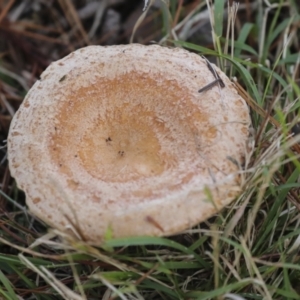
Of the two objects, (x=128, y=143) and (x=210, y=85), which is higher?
(x=210, y=85)

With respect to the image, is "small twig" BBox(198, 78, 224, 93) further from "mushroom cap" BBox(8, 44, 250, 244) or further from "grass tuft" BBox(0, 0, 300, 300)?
"grass tuft" BBox(0, 0, 300, 300)

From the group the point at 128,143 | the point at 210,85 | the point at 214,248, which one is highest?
the point at 210,85

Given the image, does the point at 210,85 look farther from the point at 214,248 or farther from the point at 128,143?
the point at 214,248

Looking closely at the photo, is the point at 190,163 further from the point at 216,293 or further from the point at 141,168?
the point at 216,293

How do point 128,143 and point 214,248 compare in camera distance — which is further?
point 128,143

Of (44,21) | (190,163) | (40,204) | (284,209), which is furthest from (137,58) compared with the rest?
(44,21)

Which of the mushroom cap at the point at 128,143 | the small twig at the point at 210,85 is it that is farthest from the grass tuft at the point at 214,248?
the small twig at the point at 210,85

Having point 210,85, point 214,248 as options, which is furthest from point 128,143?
point 214,248

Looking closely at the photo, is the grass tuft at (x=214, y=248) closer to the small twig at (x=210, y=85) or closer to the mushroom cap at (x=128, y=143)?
the mushroom cap at (x=128, y=143)

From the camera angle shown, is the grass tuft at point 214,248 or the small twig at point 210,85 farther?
the small twig at point 210,85

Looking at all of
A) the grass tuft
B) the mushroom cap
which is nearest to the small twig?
the mushroom cap
